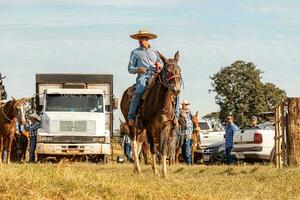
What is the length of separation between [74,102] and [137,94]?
1230 centimetres

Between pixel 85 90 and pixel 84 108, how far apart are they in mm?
656

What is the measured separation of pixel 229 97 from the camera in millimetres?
76062

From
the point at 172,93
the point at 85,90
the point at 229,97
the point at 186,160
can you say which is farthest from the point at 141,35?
the point at 229,97

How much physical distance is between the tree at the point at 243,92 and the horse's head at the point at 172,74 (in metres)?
57.6

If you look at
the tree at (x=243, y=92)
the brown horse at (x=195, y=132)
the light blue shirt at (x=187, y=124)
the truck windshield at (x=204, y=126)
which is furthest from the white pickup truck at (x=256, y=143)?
the tree at (x=243, y=92)

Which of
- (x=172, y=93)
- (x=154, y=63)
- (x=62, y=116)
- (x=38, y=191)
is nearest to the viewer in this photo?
(x=38, y=191)

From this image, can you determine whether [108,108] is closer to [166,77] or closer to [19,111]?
[19,111]

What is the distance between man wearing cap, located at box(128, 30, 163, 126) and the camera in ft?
47.4

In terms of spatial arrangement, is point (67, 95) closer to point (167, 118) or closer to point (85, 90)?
point (85, 90)

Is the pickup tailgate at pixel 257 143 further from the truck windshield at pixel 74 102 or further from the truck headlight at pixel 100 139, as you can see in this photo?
the truck windshield at pixel 74 102

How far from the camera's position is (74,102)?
2656cm

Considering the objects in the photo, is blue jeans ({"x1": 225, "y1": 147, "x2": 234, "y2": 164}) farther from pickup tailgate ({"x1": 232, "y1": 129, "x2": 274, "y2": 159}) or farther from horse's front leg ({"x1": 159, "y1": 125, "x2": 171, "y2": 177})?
horse's front leg ({"x1": 159, "y1": 125, "x2": 171, "y2": 177})

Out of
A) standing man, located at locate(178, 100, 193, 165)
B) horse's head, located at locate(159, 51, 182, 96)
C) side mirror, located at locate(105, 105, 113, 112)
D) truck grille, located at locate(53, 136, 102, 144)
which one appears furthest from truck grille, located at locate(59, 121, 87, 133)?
horse's head, located at locate(159, 51, 182, 96)

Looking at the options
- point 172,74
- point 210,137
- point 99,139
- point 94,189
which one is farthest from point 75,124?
point 94,189
